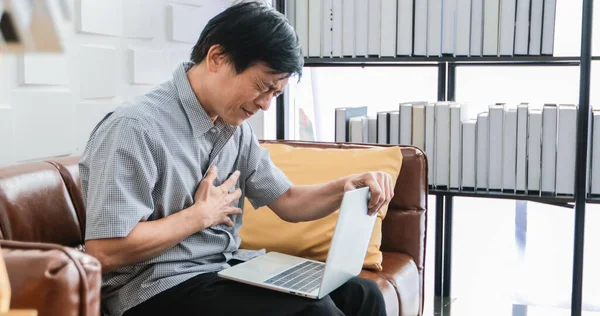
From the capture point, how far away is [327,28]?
8.94 ft

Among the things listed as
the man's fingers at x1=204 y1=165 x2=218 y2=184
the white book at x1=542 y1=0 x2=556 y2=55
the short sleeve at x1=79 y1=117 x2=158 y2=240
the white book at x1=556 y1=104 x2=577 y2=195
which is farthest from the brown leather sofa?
the white book at x1=542 y1=0 x2=556 y2=55

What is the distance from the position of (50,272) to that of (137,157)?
53 cm

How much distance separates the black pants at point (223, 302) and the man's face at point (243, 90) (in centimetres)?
37

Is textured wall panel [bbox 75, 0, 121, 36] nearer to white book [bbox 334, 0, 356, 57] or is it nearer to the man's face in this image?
the man's face

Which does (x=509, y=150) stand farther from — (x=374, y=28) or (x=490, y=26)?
(x=374, y=28)

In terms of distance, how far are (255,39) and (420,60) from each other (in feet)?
4.28

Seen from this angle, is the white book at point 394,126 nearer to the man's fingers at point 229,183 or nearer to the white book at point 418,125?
the white book at point 418,125

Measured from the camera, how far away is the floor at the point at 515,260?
2.65 meters

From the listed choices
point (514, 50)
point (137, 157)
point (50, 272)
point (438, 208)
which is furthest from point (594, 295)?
point (50, 272)

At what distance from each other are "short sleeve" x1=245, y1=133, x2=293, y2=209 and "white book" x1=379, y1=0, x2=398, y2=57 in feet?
3.56

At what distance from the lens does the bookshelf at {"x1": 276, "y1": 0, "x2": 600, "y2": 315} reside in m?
2.30

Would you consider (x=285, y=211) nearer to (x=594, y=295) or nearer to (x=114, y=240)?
(x=114, y=240)

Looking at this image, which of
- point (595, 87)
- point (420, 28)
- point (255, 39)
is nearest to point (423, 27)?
point (420, 28)

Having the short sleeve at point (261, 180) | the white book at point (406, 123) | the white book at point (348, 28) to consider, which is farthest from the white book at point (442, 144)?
the short sleeve at point (261, 180)
